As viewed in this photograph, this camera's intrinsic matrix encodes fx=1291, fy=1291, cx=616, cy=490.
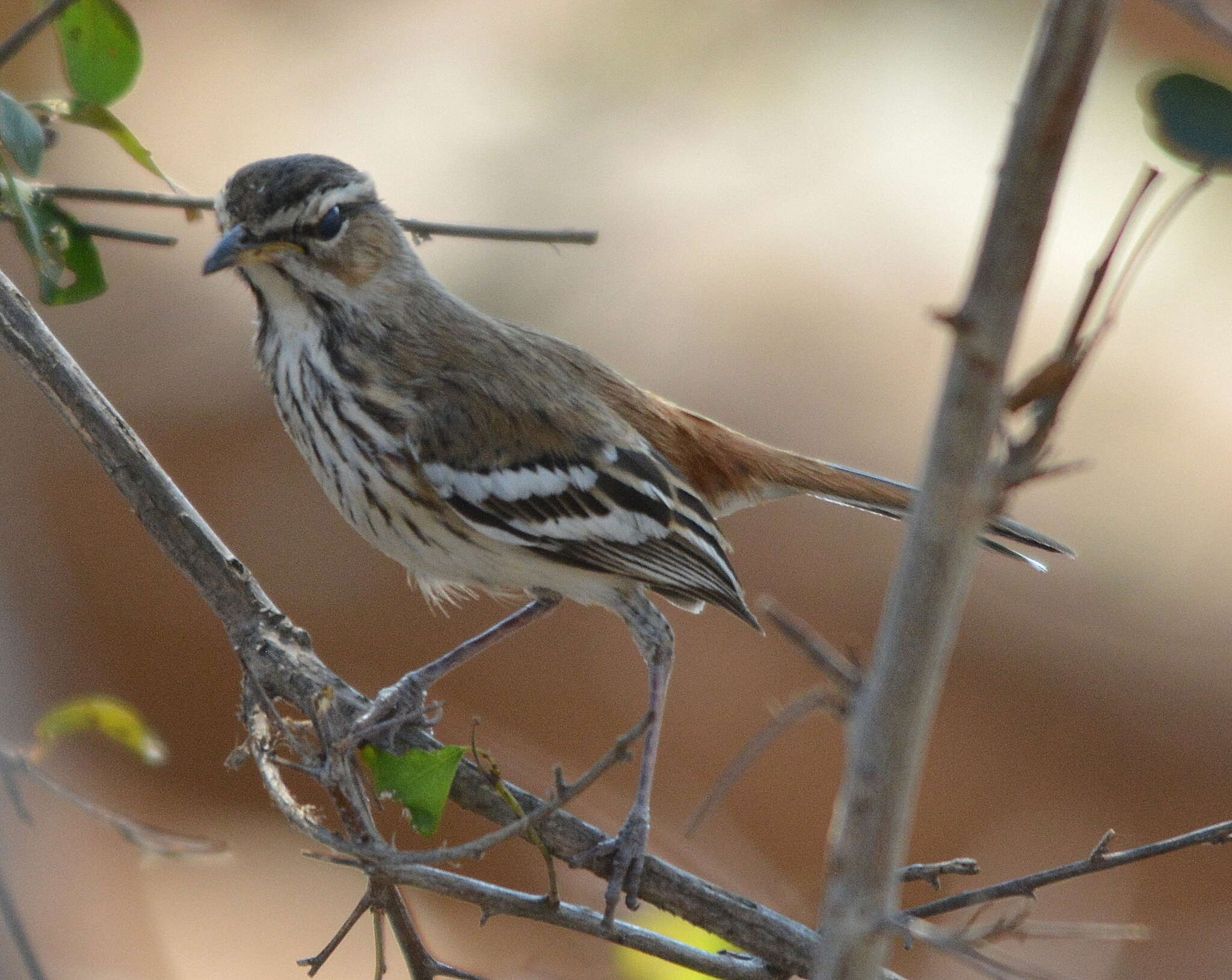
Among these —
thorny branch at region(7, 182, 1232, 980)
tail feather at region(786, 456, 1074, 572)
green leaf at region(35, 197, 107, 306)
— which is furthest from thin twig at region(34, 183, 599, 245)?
tail feather at region(786, 456, 1074, 572)

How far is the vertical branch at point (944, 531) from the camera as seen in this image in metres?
1.23

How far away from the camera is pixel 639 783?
3461 mm

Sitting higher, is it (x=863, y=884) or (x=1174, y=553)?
(x=1174, y=553)

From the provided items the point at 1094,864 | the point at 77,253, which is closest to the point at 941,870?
the point at 1094,864

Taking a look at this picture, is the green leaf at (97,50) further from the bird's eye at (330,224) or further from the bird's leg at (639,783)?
the bird's leg at (639,783)

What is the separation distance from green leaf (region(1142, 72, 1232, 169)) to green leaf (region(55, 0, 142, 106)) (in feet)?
7.80

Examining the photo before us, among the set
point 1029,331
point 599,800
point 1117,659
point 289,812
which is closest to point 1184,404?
→ point 1029,331

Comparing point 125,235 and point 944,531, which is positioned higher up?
point 125,235

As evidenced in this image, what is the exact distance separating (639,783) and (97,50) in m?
2.27

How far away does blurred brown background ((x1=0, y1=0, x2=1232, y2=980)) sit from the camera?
646 cm

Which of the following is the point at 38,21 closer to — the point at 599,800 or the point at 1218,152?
the point at 1218,152

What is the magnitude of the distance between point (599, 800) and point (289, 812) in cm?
434

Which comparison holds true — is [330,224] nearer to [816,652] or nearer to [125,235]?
[125,235]

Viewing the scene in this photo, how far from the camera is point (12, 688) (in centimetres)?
486
